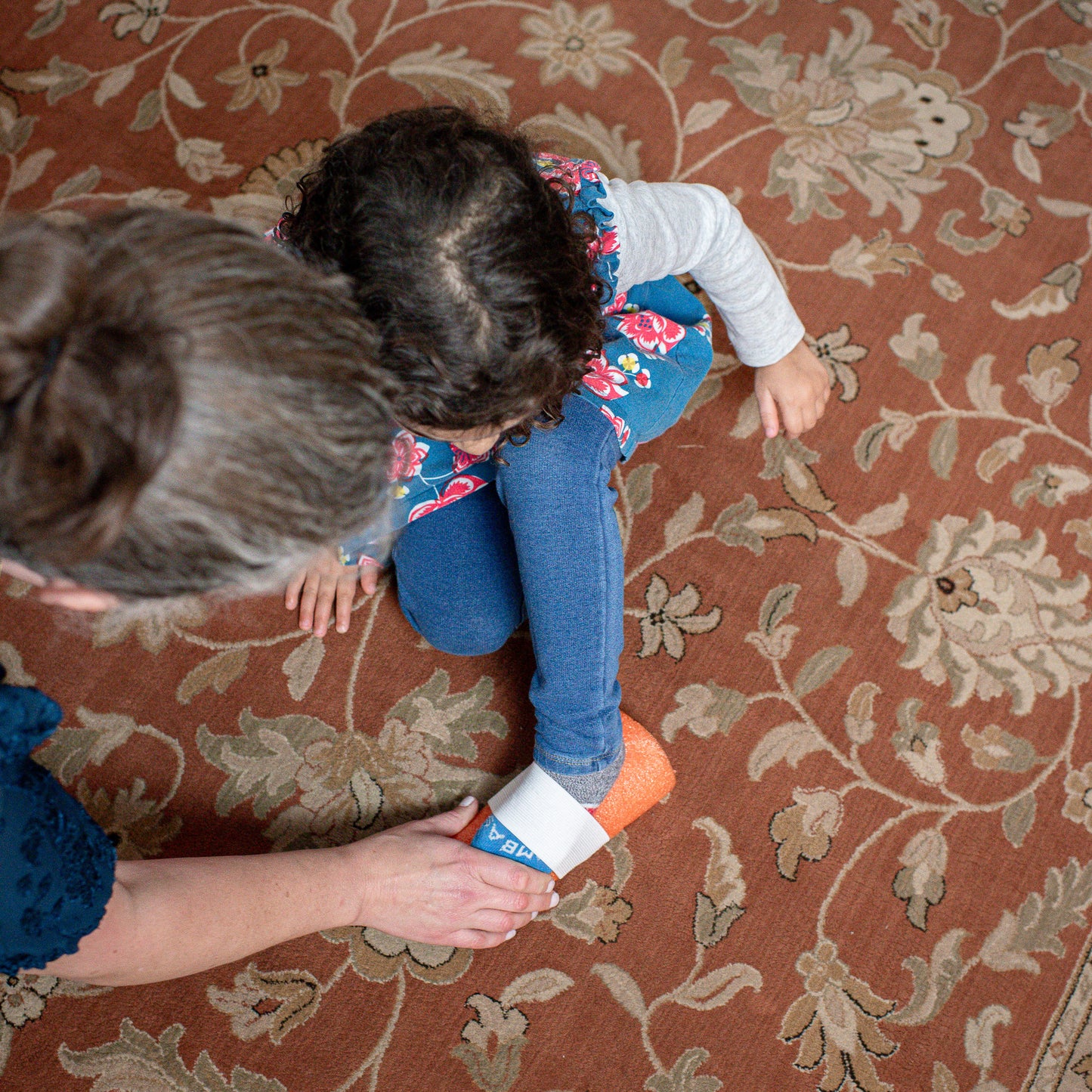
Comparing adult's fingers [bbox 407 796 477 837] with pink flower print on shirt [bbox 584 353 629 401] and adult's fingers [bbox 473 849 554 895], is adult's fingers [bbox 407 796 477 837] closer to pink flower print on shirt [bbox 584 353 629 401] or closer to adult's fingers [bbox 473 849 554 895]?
adult's fingers [bbox 473 849 554 895]

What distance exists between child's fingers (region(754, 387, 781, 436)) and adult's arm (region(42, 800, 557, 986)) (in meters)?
0.51

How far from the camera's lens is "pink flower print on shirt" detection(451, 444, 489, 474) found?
832 millimetres

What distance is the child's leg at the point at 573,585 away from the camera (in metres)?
0.79

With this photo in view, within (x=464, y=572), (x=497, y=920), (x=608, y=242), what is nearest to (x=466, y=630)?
(x=464, y=572)

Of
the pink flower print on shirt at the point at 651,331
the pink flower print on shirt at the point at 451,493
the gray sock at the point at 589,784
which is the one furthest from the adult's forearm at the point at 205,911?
the pink flower print on shirt at the point at 651,331

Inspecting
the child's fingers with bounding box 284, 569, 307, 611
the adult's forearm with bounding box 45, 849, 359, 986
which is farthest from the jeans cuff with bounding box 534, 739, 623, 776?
the child's fingers with bounding box 284, 569, 307, 611

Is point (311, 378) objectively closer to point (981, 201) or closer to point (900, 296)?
point (900, 296)

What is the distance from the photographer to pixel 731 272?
0.85 metres

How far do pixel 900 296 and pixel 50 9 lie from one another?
3.77ft

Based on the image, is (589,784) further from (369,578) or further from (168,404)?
(168,404)

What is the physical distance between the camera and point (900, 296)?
3.49 ft

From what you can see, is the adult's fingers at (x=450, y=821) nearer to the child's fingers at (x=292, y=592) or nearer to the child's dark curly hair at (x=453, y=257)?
the child's fingers at (x=292, y=592)

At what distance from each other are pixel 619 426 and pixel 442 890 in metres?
0.46

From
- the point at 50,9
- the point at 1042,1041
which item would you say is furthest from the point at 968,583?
the point at 50,9
